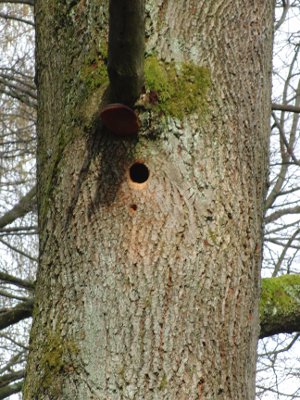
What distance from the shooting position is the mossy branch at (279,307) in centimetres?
322

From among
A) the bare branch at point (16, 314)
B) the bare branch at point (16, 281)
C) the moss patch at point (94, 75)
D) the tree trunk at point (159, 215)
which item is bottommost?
the tree trunk at point (159, 215)

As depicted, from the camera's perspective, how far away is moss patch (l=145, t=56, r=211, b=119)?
2035 mm

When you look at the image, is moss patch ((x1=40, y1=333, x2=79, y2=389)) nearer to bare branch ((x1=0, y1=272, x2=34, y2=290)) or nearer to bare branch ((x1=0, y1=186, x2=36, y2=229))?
bare branch ((x1=0, y1=272, x2=34, y2=290))

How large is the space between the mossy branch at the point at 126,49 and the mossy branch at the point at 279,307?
4.98 feet

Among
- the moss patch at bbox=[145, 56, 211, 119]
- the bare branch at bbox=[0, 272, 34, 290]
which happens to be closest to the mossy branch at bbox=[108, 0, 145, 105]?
the moss patch at bbox=[145, 56, 211, 119]

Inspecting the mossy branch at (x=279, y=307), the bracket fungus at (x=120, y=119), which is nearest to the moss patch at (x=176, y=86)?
the bracket fungus at (x=120, y=119)

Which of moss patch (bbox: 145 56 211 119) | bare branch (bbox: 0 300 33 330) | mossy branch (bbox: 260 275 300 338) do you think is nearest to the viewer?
moss patch (bbox: 145 56 211 119)

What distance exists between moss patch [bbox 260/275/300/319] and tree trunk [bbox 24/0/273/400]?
1.20m

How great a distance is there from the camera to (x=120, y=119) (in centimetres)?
195

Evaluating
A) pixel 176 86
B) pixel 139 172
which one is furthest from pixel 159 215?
pixel 176 86

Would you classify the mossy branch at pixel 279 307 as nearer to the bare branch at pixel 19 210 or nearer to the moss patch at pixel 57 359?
the moss patch at pixel 57 359

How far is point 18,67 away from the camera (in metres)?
6.58

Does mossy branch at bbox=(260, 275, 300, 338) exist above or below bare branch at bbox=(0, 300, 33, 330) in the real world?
below

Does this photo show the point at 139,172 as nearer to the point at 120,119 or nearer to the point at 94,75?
the point at 120,119
